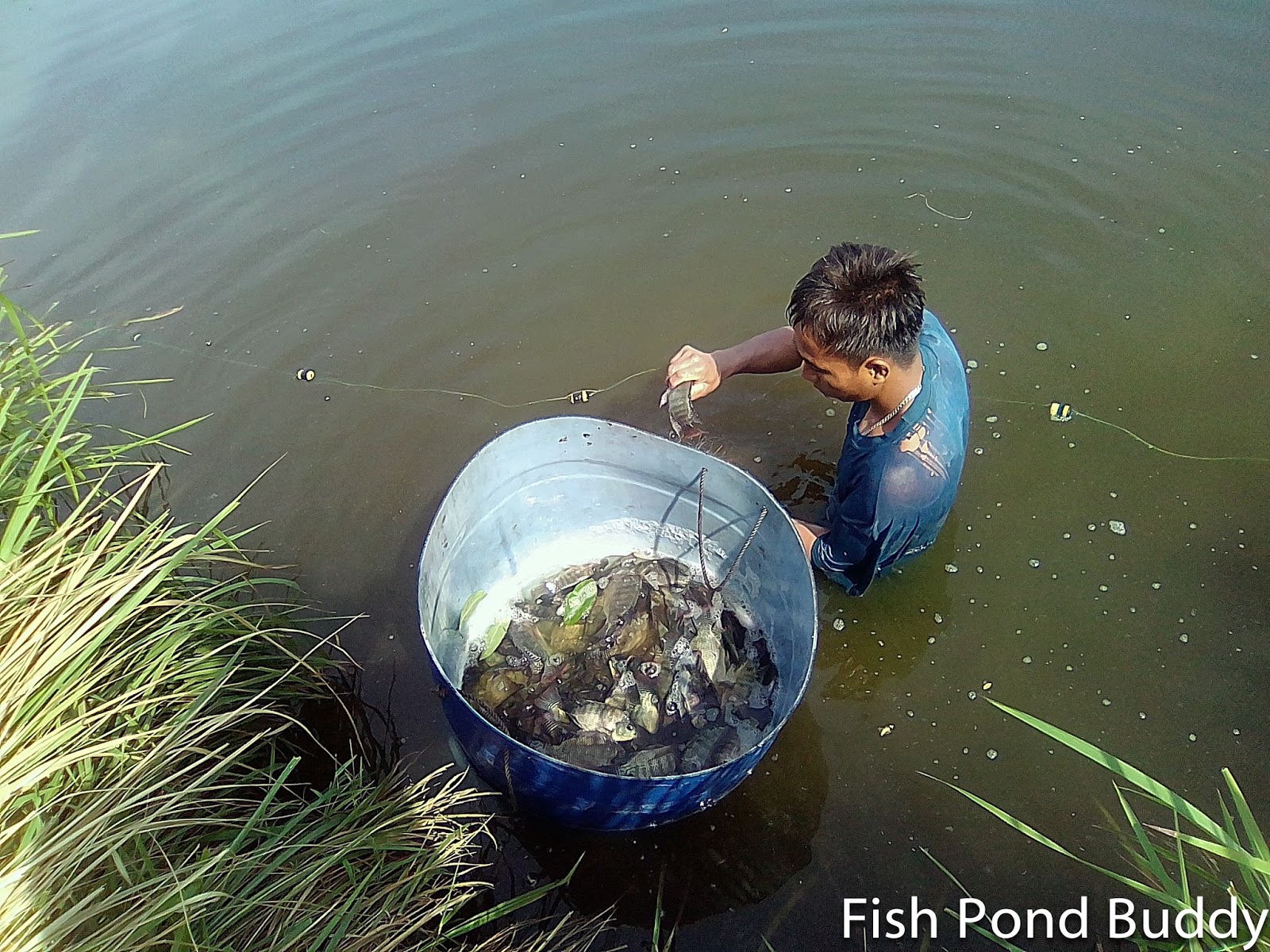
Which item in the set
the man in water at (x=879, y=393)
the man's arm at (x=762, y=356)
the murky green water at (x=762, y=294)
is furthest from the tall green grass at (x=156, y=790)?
the man's arm at (x=762, y=356)

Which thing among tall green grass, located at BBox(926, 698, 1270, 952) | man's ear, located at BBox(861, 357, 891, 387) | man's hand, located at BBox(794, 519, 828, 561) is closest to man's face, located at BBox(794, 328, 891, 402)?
man's ear, located at BBox(861, 357, 891, 387)

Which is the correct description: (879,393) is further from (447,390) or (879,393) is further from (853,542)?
(447,390)

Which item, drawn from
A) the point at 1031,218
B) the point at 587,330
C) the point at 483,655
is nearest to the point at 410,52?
the point at 587,330

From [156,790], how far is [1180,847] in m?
2.23

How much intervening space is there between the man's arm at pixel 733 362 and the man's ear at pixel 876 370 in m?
0.47

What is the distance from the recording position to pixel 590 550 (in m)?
3.01

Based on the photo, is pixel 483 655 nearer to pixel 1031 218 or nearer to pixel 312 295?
pixel 312 295

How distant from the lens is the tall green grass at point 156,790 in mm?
1588

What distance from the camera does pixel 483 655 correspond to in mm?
2682

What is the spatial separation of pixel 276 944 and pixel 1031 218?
454cm

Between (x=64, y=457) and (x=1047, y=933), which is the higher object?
(x=64, y=457)

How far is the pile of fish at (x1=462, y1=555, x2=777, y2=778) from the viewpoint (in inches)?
95.4

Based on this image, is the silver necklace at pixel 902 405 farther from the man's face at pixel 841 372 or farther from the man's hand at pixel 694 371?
the man's hand at pixel 694 371

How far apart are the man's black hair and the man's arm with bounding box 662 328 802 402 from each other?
42 cm
